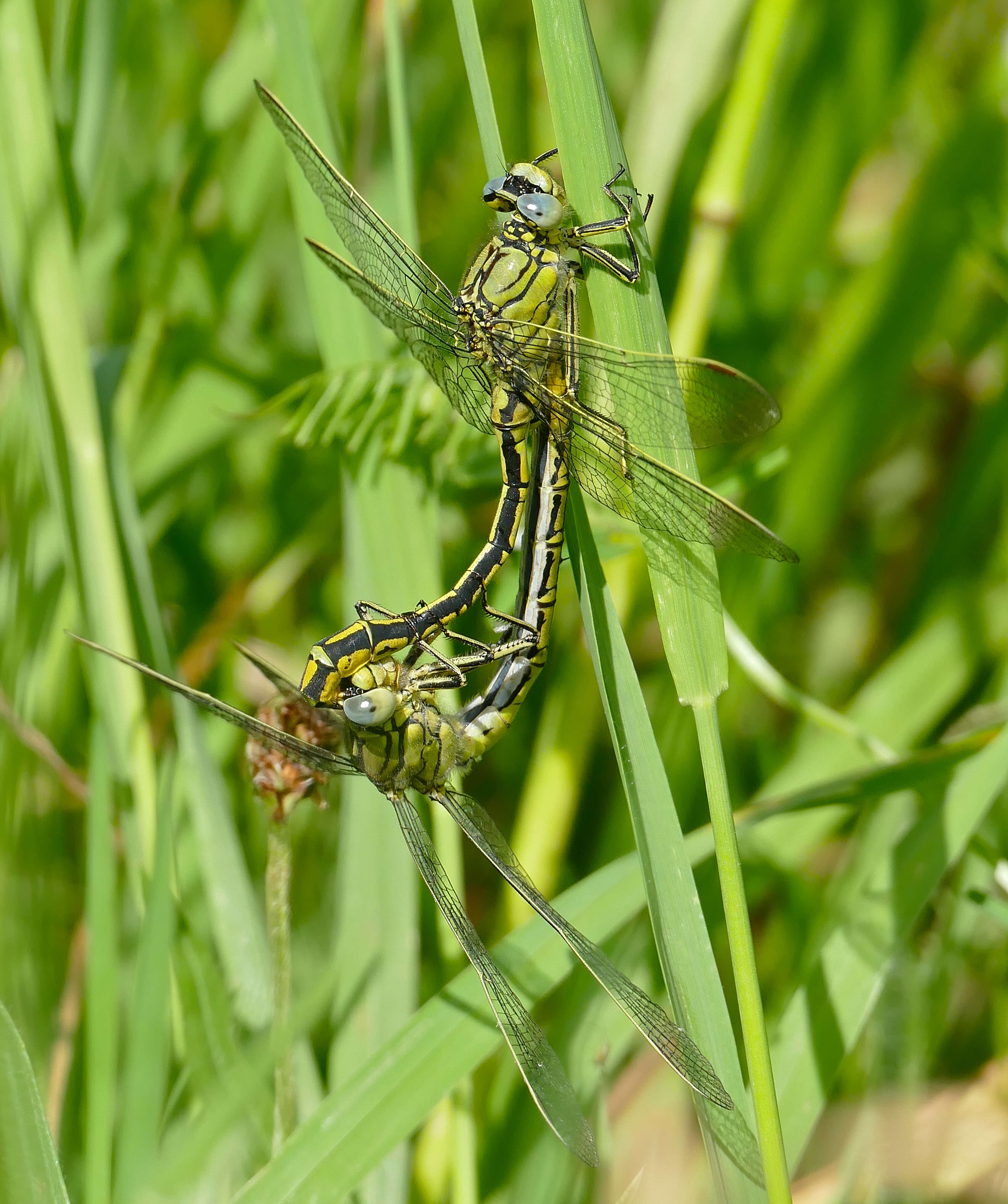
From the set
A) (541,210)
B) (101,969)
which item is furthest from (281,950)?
(541,210)

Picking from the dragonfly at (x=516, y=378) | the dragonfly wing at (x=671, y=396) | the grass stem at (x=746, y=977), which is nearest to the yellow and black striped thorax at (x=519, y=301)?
the dragonfly at (x=516, y=378)

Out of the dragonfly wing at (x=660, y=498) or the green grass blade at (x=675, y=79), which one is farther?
the green grass blade at (x=675, y=79)

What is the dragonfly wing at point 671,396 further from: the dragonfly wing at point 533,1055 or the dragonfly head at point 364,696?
the dragonfly wing at point 533,1055

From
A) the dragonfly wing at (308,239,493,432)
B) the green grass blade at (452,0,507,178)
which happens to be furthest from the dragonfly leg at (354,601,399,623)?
the green grass blade at (452,0,507,178)

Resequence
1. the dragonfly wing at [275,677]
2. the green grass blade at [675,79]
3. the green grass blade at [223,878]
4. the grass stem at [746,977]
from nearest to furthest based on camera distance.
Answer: the grass stem at [746,977] → the dragonfly wing at [275,677] → the green grass blade at [223,878] → the green grass blade at [675,79]

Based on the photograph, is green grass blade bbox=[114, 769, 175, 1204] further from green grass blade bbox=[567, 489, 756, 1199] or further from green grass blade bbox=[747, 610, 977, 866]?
green grass blade bbox=[747, 610, 977, 866]

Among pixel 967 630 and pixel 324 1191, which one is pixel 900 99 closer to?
pixel 967 630
